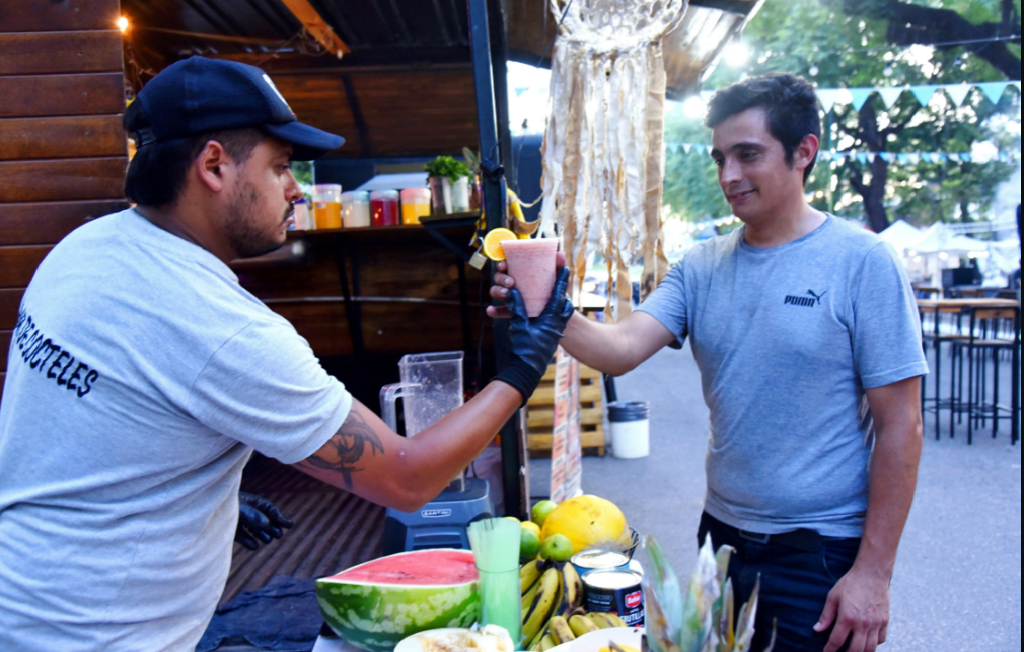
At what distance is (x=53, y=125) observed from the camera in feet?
10.4

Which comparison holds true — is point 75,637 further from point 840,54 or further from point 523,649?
point 840,54

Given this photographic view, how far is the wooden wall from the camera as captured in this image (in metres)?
3.14

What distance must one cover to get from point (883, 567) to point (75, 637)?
1948mm

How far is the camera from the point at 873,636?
1868mm

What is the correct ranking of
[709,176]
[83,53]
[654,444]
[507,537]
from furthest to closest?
[709,176], [654,444], [83,53], [507,537]

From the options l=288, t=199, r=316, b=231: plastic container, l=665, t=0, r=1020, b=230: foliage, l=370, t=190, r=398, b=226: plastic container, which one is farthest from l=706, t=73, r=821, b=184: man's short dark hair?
l=665, t=0, r=1020, b=230: foliage

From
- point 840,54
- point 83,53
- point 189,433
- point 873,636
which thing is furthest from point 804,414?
point 840,54

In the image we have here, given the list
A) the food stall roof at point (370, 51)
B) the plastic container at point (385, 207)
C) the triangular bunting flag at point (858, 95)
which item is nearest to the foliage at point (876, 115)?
the triangular bunting flag at point (858, 95)

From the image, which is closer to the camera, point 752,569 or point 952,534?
point 752,569

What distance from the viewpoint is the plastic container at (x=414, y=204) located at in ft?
18.0

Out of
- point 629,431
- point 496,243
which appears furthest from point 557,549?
point 629,431

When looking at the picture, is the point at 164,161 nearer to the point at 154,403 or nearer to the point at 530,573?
the point at 154,403

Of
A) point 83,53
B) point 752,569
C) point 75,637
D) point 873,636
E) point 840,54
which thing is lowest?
point 873,636

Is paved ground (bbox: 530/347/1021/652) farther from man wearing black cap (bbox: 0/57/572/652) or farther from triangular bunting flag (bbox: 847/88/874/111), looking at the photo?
triangular bunting flag (bbox: 847/88/874/111)
